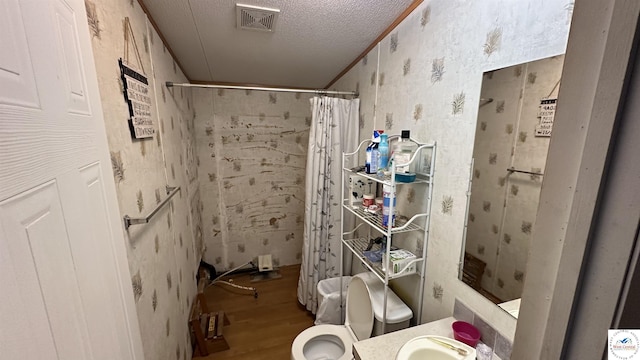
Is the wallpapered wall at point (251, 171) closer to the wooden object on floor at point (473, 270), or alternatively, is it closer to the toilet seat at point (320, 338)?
the toilet seat at point (320, 338)

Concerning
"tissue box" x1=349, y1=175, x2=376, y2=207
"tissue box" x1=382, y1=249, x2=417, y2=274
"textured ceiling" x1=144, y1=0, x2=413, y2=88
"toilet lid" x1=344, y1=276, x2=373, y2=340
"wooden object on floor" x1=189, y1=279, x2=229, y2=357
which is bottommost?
"wooden object on floor" x1=189, y1=279, x2=229, y2=357

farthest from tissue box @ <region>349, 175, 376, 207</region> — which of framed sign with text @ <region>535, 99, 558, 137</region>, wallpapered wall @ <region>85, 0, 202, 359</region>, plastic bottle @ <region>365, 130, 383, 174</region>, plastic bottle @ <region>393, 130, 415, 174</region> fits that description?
wallpapered wall @ <region>85, 0, 202, 359</region>

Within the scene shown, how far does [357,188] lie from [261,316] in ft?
5.14

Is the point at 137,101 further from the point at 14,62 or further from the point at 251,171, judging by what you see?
the point at 251,171

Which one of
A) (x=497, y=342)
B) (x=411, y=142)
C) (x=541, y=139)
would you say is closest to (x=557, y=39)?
(x=541, y=139)

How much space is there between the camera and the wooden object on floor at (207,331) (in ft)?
5.95

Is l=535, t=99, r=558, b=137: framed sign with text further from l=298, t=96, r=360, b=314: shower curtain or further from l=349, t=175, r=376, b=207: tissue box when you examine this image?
l=298, t=96, r=360, b=314: shower curtain

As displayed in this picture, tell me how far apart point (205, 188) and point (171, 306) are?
59.7 inches

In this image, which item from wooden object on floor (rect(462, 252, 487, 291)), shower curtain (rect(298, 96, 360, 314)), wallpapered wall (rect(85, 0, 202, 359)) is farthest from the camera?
shower curtain (rect(298, 96, 360, 314))

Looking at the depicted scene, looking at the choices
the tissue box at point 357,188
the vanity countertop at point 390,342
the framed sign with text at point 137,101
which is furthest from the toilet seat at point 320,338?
the framed sign with text at point 137,101

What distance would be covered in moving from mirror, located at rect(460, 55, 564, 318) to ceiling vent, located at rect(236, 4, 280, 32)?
1082mm

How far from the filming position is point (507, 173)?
2.86ft

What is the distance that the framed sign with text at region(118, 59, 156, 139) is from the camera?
973 mm

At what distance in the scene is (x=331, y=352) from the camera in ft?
5.23
